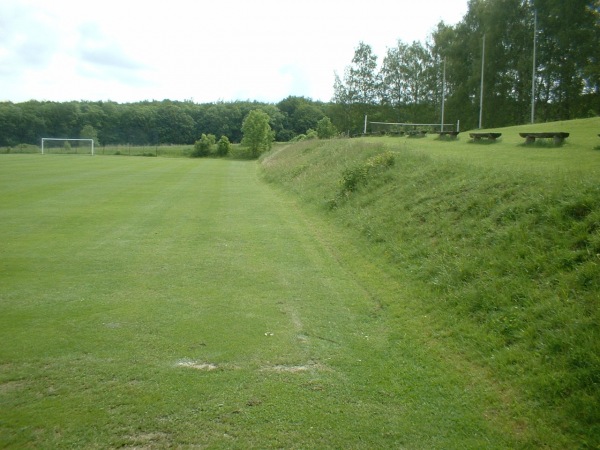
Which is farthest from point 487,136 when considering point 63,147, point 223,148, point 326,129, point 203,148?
point 63,147

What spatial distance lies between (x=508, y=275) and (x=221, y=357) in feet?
14.0

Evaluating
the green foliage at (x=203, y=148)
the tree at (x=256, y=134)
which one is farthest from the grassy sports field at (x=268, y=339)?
the green foliage at (x=203, y=148)

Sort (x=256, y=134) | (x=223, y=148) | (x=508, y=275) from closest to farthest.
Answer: (x=508, y=275) < (x=256, y=134) < (x=223, y=148)

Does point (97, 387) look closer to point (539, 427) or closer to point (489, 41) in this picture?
point (539, 427)

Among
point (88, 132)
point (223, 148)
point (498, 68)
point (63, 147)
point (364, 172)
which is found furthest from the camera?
point (88, 132)

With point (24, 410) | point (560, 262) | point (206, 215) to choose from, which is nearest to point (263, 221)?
point (206, 215)

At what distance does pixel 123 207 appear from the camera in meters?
17.6

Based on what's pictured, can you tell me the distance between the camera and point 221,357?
555cm

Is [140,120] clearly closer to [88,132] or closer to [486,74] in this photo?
[88,132]

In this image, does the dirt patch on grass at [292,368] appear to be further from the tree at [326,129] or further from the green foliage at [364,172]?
the tree at [326,129]

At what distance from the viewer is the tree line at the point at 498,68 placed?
1597 inches

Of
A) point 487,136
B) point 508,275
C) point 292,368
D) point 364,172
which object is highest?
point 487,136

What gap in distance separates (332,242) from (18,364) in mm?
8424

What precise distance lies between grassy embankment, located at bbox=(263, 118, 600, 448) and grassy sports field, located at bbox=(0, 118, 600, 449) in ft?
0.15
